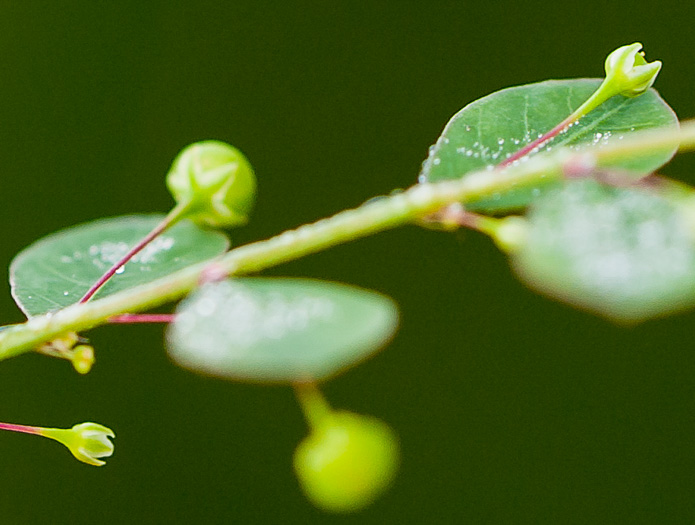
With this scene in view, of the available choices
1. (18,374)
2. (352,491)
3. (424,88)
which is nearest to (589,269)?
(352,491)

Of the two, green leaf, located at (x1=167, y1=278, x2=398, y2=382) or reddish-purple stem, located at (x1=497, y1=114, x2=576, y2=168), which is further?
reddish-purple stem, located at (x1=497, y1=114, x2=576, y2=168)

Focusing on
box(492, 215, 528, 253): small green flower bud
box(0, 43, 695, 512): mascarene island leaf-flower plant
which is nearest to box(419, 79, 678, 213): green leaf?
box(0, 43, 695, 512): mascarene island leaf-flower plant

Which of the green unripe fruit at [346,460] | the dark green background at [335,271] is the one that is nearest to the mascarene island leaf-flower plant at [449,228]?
the green unripe fruit at [346,460]

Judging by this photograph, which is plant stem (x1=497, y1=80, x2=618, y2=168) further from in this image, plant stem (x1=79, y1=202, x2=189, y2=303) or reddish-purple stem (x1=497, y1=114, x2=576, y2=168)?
plant stem (x1=79, y1=202, x2=189, y2=303)

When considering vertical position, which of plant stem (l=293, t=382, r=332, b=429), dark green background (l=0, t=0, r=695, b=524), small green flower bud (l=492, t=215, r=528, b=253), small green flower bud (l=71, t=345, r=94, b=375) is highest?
dark green background (l=0, t=0, r=695, b=524)

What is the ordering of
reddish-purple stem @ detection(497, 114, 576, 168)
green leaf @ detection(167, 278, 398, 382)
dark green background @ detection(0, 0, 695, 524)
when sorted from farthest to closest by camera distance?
1. dark green background @ detection(0, 0, 695, 524)
2. reddish-purple stem @ detection(497, 114, 576, 168)
3. green leaf @ detection(167, 278, 398, 382)

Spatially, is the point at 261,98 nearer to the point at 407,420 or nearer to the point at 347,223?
the point at 407,420

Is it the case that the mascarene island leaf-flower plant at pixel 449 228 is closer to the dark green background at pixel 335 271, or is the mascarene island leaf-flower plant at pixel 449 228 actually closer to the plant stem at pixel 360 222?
the plant stem at pixel 360 222
